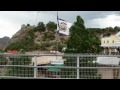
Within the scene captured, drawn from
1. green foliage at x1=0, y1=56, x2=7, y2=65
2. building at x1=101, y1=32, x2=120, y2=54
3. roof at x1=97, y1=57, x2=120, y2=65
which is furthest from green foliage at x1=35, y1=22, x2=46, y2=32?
roof at x1=97, y1=57, x2=120, y2=65

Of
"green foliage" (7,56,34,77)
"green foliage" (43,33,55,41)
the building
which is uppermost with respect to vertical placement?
"green foliage" (43,33,55,41)

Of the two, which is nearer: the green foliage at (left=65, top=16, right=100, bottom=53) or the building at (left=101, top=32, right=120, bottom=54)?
the building at (left=101, top=32, right=120, bottom=54)

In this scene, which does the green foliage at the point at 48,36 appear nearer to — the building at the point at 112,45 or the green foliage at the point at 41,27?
the green foliage at the point at 41,27

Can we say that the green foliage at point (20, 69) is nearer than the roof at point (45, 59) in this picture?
Yes

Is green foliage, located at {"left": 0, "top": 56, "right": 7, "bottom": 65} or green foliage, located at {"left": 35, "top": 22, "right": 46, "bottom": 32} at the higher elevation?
green foliage, located at {"left": 35, "top": 22, "right": 46, "bottom": 32}

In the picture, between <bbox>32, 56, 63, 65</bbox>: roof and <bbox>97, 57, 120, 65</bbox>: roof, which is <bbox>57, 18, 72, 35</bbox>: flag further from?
<bbox>97, 57, 120, 65</bbox>: roof

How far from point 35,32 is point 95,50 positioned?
1730 cm

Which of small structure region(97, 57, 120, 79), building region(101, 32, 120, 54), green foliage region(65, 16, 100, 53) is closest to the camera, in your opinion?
small structure region(97, 57, 120, 79)

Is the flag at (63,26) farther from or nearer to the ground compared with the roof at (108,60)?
farther from the ground

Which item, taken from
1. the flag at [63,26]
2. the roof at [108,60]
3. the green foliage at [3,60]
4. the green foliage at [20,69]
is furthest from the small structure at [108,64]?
the flag at [63,26]

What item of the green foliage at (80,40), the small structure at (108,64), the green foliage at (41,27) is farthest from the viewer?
the green foliage at (41,27)

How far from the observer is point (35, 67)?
6.72m
